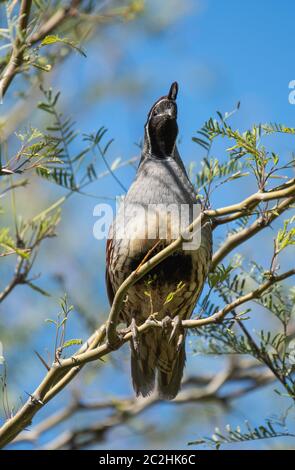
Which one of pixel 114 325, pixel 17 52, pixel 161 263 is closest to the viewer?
pixel 17 52

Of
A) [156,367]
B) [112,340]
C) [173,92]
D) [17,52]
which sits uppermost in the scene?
[173,92]

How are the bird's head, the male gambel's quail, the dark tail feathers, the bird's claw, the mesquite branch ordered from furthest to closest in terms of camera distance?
the bird's head, the dark tail feathers, the male gambel's quail, the bird's claw, the mesquite branch

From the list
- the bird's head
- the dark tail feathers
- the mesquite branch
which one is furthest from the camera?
the bird's head

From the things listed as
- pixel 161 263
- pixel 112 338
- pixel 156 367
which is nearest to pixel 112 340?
pixel 112 338

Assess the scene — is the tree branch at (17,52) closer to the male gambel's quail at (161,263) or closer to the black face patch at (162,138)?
the male gambel's quail at (161,263)

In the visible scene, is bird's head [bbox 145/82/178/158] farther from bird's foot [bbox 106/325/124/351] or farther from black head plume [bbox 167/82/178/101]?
bird's foot [bbox 106/325/124/351]

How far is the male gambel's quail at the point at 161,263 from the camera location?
10.6 feet

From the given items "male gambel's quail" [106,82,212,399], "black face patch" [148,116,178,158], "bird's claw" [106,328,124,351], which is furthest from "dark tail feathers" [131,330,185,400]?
"bird's claw" [106,328,124,351]

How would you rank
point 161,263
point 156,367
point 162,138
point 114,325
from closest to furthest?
point 114,325, point 161,263, point 156,367, point 162,138

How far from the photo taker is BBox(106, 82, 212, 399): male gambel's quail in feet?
10.6

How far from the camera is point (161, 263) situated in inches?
127

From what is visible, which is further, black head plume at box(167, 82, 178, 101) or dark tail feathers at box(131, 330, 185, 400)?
dark tail feathers at box(131, 330, 185, 400)

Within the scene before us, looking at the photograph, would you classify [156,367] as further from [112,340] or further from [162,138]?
[112,340]
